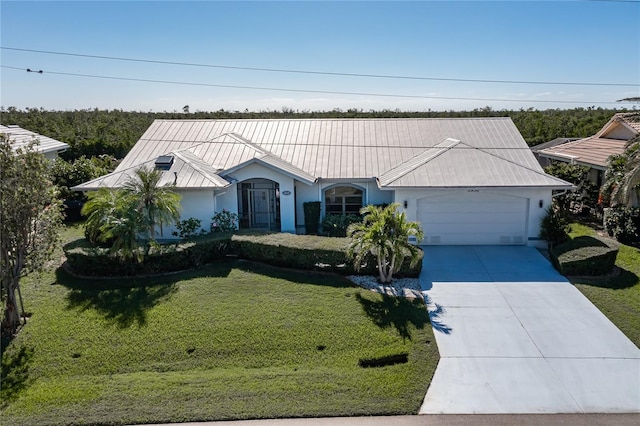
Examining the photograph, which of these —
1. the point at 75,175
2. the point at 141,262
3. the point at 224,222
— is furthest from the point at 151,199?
the point at 75,175

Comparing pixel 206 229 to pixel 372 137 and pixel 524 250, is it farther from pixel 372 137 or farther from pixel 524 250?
pixel 524 250

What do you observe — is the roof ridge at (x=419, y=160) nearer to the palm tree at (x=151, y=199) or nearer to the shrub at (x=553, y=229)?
the shrub at (x=553, y=229)

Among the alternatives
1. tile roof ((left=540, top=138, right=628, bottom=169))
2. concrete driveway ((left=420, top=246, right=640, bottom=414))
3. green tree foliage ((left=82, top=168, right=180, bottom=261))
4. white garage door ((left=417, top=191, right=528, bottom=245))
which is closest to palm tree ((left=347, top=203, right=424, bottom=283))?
concrete driveway ((left=420, top=246, right=640, bottom=414))

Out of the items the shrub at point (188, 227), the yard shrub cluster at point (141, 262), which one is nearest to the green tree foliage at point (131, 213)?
the yard shrub cluster at point (141, 262)

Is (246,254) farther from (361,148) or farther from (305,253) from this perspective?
(361,148)

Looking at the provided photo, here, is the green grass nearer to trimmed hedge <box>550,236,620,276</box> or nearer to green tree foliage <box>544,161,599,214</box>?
trimmed hedge <box>550,236,620,276</box>
